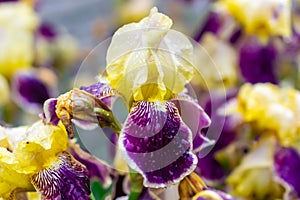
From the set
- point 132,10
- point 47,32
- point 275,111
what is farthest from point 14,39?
point 275,111

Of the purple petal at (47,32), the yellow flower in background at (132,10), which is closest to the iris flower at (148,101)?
the purple petal at (47,32)

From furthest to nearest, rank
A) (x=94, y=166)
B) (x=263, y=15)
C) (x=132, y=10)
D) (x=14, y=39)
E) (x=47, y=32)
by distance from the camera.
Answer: (x=132, y=10) → (x=47, y=32) → (x=14, y=39) → (x=263, y=15) → (x=94, y=166)

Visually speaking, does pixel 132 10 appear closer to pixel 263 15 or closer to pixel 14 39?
pixel 14 39

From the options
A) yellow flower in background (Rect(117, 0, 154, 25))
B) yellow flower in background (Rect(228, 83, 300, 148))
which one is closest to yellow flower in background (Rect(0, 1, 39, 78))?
yellow flower in background (Rect(117, 0, 154, 25))

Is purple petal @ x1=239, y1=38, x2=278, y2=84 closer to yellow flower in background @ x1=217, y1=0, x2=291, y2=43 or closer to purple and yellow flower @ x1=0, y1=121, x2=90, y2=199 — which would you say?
yellow flower in background @ x1=217, y1=0, x2=291, y2=43

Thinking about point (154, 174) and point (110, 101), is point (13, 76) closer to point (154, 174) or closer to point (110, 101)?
point (110, 101)

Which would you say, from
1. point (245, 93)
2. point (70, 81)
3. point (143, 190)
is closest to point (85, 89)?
point (143, 190)
